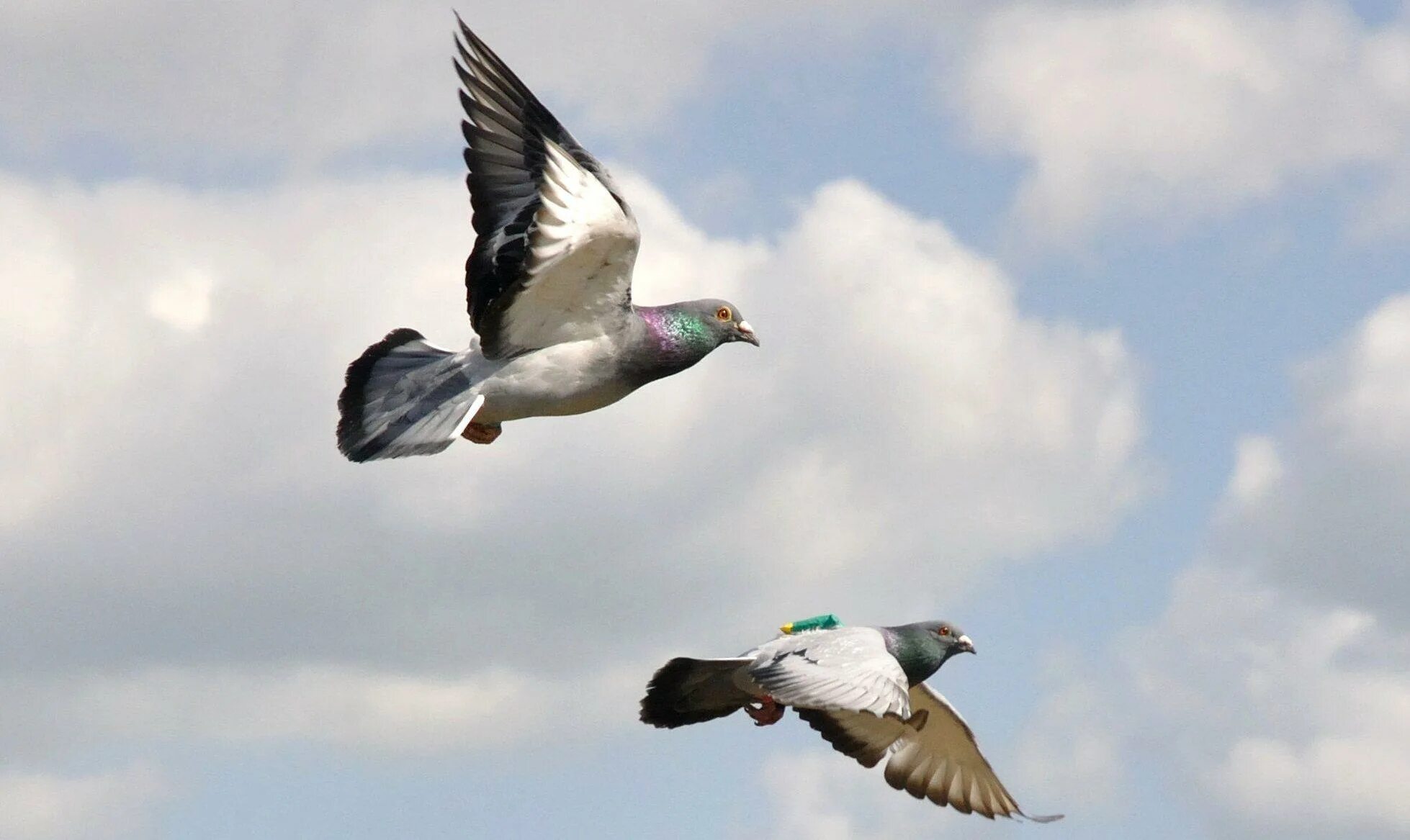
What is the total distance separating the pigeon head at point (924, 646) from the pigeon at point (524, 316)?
295cm

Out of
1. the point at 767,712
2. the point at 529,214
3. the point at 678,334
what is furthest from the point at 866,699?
the point at 529,214

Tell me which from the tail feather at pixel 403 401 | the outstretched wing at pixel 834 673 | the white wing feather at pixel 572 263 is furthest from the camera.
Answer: the tail feather at pixel 403 401

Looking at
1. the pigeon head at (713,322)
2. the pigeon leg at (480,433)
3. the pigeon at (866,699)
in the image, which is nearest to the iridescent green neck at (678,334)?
the pigeon head at (713,322)

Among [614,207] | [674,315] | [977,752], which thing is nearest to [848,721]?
[977,752]

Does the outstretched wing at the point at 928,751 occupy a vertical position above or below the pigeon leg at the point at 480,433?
below

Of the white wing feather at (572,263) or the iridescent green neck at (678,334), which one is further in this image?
the iridescent green neck at (678,334)

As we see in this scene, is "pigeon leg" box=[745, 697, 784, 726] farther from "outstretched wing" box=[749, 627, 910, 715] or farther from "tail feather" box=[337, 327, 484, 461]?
"tail feather" box=[337, 327, 484, 461]

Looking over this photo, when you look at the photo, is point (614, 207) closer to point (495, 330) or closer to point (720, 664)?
point (495, 330)

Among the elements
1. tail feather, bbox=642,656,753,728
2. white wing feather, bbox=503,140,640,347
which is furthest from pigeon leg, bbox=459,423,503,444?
tail feather, bbox=642,656,753,728

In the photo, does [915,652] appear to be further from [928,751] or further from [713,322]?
[713,322]

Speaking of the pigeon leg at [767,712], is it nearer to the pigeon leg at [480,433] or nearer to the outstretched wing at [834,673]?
the outstretched wing at [834,673]

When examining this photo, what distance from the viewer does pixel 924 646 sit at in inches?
734

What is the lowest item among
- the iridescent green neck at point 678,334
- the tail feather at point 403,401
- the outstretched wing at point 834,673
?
the outstretched wing at point 834,673

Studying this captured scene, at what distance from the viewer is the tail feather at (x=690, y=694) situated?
1762 centimetres
